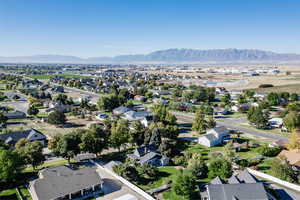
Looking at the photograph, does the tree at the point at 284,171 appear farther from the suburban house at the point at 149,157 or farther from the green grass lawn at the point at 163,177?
the suburban house at the point at 149,157

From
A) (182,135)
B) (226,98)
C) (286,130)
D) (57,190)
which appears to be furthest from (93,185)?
(226,98)

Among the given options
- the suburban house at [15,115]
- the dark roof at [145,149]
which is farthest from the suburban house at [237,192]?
the suburban house at [15,115]

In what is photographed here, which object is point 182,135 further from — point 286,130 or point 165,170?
point 286,130

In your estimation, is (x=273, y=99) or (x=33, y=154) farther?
(x=273, y=99)

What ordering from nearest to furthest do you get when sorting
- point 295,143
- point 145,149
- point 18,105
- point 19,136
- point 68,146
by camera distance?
point 68,146, point 295,143, point 145,149, point 19,136, point 18,105

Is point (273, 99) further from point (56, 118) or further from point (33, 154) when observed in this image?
point (33, 154)

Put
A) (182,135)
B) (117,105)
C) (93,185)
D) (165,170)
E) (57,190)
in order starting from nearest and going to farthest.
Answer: (57,190)
(93,185)
(165,170)
(182,135)
(117,105)

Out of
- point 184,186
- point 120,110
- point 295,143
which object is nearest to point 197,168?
point 184,186
